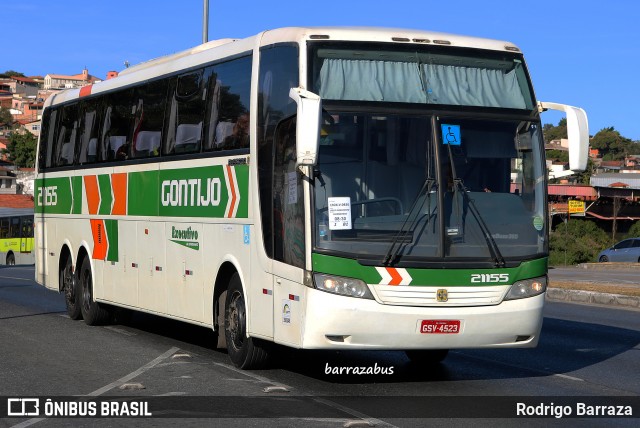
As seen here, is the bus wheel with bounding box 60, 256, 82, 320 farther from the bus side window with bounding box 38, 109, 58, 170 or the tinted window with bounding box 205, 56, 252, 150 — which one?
the tinted window with bounding box 205, 56, 252, 150

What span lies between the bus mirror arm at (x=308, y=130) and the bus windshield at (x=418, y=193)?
52 cm

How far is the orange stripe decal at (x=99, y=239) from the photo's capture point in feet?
55.8

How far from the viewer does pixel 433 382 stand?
11477 mm

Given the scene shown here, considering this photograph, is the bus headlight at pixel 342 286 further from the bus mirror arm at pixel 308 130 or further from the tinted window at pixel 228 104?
the tinted window at pixel 228 104

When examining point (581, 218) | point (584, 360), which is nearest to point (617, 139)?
→ point (581, 218)

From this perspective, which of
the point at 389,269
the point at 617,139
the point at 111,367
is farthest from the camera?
the point at 617,139

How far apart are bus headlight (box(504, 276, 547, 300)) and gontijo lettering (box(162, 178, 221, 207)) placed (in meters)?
3.78

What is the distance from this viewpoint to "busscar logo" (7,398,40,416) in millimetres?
9281

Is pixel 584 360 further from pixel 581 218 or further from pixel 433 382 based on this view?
pixel 581 218

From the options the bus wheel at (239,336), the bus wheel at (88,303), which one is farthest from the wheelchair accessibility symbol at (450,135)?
the bus wheel at (88,303)

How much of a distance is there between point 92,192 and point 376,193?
8197mm

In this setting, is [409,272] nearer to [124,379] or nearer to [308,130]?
[308,130]

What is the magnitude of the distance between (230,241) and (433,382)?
2.76m

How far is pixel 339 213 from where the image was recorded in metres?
10.4
